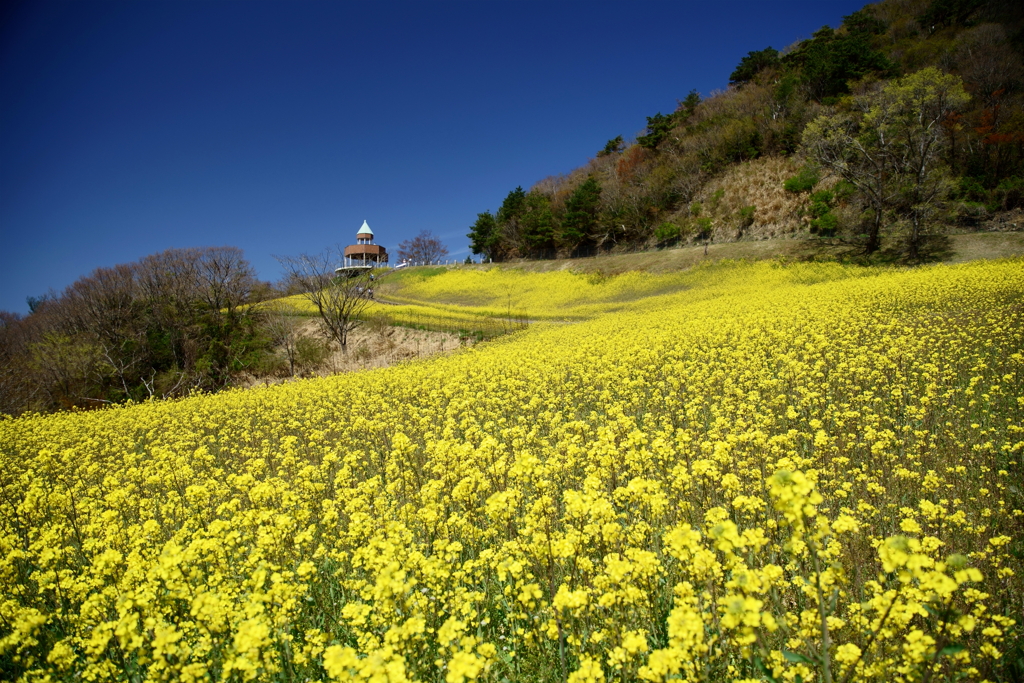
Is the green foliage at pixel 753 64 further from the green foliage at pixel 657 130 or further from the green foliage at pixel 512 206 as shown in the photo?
the green foliage at pixel 512 206

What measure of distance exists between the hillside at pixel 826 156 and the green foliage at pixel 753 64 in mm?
207

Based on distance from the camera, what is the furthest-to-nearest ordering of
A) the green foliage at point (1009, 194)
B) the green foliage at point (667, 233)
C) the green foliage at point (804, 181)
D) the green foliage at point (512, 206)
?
the green foliage at point (512, 206) < the green foliage at point (667, 233) < the green foliage at point (804, 181) < the green foliage at point (1009, 194)

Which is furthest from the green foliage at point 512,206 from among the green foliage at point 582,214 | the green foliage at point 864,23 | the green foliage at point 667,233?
the green foliage at point 864,23

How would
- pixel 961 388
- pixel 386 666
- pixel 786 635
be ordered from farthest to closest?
1. pixel 961 388
2. pixel 786 635
3. pixel 386 666

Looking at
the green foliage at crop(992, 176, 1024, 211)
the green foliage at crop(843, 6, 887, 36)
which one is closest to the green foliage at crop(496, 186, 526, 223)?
the green foliage at crop(843, 6, 887, 36)

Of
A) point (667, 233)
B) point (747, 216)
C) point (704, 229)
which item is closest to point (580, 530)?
point (747, 216)

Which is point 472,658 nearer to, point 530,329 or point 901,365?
point 901,365

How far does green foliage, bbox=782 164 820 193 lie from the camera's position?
39.2 meters

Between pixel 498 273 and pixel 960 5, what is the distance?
54.6 metres

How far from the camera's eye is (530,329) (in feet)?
82.4

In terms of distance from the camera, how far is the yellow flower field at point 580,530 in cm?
254

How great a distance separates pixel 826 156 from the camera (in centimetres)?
2997

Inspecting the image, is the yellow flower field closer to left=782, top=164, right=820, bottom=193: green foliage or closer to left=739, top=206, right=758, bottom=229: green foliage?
left=739, top=206, right=758, bottom=229: green foliage

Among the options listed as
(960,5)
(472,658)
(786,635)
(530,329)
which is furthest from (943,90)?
(472,658)
